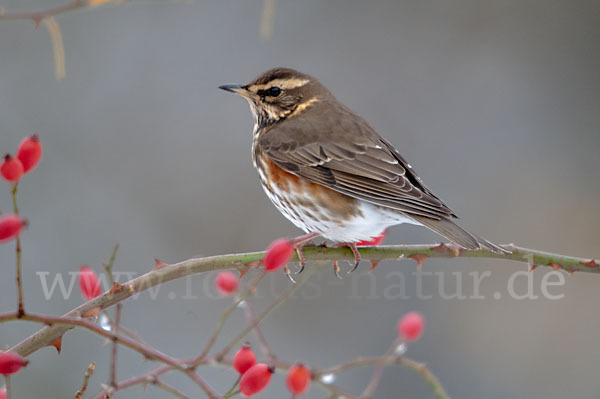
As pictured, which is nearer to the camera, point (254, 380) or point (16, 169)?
point (16, 169)

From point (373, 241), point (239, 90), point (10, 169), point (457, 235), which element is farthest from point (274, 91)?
point (10, 169)

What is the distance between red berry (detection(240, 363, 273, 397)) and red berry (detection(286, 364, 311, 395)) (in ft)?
0.35

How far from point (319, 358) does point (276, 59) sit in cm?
201

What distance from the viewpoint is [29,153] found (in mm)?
1483

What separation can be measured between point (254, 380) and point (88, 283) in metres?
0.47

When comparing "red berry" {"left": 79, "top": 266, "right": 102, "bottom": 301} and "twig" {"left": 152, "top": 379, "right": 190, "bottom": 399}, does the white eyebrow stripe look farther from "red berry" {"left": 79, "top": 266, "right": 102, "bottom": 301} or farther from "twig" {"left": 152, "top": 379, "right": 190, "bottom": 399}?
"twig" {"left": 152, "top": 379, "right": 190, "bottom": 399}

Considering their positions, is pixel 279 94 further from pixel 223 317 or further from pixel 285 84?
pixel 223 317

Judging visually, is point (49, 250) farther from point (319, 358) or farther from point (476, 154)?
point (476, 154)

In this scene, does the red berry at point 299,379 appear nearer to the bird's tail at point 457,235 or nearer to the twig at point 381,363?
the twig at point 381,363

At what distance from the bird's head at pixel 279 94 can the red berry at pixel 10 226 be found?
212 cm

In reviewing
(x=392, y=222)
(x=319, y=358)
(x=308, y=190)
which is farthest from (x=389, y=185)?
(x=319, y=358)

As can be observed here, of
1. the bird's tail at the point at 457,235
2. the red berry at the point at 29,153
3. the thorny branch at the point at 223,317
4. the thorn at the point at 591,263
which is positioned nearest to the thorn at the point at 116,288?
the thorny branch at the point at 223,317

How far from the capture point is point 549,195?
4977 mm

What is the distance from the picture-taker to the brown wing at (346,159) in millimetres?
2941
